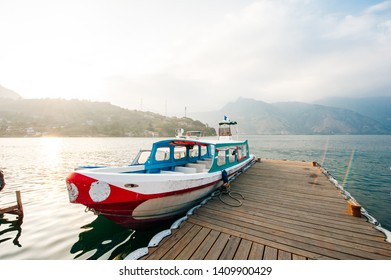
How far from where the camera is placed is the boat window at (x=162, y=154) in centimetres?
892

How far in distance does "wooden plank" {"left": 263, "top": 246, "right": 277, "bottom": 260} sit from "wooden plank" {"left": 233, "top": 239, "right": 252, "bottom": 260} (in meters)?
0.39

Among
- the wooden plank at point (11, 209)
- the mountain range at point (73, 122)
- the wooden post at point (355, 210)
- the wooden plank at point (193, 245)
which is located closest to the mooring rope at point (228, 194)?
the wooden plank at point (193, 245)

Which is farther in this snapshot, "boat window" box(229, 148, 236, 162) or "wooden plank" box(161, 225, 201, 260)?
"boat window" box(229, 148, 236, 162)

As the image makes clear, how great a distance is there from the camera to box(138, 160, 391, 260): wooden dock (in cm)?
424

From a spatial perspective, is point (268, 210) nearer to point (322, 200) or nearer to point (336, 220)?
point (336, 220)

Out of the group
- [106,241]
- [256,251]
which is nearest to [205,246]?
[256,251]

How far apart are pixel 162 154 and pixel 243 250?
20.1ft

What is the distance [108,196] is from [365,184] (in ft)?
80.5

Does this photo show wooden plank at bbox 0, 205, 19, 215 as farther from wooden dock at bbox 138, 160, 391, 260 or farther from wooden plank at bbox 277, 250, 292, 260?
wooden plank at bbox 277, 250, 292, 260

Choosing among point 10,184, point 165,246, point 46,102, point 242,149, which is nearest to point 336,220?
point 165,246

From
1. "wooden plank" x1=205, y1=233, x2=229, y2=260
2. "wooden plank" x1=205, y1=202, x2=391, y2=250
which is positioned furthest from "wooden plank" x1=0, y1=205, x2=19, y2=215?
"wooden plank" x1=205, y1=202, x2=391, y2=250

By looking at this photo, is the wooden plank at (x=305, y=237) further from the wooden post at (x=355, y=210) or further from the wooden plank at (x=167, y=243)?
the wooden post at (x=355, y=210)

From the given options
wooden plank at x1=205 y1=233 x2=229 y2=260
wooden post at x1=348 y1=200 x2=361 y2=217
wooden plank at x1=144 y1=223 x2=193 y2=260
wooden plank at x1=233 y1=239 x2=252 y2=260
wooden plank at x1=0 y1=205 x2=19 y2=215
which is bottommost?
wooden plank at x1=0 y1=205 x2=19 y2=215

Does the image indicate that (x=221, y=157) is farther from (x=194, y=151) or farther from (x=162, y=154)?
(x=162, y=154)
